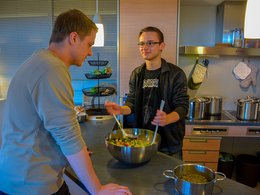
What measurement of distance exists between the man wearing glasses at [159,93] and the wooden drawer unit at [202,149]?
2.84 feet

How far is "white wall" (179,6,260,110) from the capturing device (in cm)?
306

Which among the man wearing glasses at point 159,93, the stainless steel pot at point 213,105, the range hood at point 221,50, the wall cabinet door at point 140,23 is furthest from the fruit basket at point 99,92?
the stainless steel pot at point 213,105

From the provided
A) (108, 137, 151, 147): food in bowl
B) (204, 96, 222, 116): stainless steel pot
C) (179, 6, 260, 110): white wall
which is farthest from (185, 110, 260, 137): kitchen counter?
(108, 137, 151, 147): food in bowl

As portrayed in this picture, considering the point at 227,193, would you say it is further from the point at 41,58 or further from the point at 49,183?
the point at 41,58

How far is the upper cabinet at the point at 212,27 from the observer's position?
273 centimetres

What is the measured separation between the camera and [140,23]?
2.61 metres

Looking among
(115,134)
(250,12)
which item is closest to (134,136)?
(115,134)

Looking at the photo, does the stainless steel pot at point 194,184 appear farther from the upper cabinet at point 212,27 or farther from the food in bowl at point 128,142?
the upper cabinet at point 212,27

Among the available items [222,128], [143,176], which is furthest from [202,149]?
[143,176]

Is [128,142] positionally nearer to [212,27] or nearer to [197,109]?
[197,109]

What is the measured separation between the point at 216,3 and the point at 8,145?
2.74m

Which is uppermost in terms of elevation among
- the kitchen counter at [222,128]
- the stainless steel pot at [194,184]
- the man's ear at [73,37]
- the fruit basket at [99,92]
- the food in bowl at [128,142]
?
the man's ear at [73,37]

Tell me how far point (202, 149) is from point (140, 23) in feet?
4.70

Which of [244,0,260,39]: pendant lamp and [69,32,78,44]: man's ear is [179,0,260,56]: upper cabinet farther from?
[69,32,78,44]: man's ear
